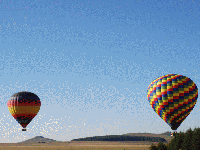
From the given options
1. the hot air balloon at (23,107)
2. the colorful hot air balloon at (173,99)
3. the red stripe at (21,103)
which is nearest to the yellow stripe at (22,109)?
the hot air balloon at (23,107)

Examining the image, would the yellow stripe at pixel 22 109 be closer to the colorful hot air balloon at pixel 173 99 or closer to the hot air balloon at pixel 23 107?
the hot air balloon at pixel 23 107

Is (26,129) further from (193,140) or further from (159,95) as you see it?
(193,140)

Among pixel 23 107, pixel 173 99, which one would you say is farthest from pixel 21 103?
pixel 173 99

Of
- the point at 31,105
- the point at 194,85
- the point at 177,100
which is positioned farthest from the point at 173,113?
the point at 31,105

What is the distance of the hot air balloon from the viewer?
265 feet

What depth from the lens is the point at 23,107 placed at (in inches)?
3177

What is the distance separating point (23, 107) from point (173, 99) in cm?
3420

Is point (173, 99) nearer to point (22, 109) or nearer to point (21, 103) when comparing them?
point (22, 109)

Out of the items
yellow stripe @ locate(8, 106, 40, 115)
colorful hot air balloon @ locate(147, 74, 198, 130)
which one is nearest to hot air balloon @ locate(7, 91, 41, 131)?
yellow stripe @ locate(8, 106, 40, 115)

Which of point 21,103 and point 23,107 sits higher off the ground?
point 21,103

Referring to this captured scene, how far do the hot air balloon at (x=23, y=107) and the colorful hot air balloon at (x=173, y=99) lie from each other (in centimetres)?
2930

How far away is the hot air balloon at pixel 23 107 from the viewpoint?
265 ft

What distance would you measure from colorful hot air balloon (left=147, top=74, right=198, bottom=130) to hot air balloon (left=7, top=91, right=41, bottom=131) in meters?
29.3

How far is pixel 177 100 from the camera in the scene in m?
66.4
